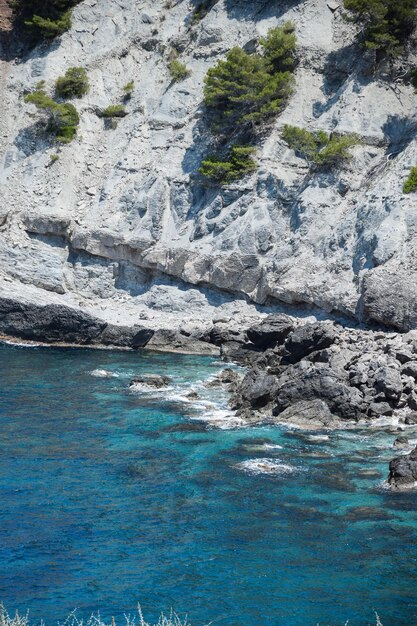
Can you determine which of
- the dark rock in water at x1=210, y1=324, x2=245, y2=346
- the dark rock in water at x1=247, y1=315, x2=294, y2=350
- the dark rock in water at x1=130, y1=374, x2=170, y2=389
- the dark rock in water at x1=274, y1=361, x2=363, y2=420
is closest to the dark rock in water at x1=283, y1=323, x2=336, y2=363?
the dark rock in water at x1=247, y1=315, x2=294, y2=350

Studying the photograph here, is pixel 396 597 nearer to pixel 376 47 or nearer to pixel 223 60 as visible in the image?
pixel 376 47

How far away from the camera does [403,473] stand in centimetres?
2066

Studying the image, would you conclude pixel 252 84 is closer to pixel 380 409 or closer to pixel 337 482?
pixel 380 409

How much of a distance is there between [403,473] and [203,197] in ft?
95.9

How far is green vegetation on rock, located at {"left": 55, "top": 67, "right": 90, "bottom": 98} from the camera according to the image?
52.1m

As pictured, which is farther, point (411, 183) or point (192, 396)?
point (411, 183)

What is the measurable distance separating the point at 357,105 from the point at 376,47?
3979 millimetres

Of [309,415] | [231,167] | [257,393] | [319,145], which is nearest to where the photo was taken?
[309,415]

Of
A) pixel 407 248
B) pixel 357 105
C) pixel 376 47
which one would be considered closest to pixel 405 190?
pixel 407 248

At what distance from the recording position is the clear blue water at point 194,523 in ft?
49.1

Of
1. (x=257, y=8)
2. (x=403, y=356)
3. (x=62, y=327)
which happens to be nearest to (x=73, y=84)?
(x=257, y=8)

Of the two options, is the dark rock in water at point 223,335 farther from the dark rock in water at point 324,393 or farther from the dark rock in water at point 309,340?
the dark rock in water at point 324,393

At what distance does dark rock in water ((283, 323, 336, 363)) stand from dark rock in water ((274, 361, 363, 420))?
4.89 m

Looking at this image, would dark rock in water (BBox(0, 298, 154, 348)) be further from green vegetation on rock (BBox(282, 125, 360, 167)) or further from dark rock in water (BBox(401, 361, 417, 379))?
dark rock in water (BBox(401, 361, 417, 379))
